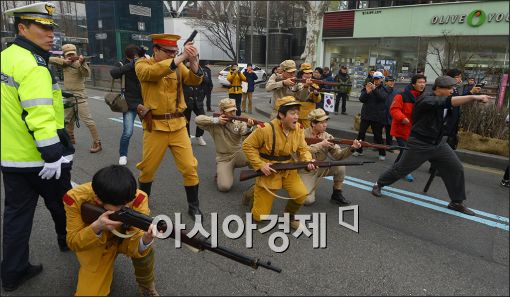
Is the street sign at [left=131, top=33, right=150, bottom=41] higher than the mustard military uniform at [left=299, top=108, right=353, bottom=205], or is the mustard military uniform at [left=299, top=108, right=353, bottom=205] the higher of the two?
the street sign at [left=131, top=33, right=150, bottom=41]

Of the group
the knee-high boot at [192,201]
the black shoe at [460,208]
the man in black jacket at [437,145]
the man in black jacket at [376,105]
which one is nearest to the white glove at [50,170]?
the knee-high boot at [192,201]

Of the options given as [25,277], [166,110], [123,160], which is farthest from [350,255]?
[123,160]

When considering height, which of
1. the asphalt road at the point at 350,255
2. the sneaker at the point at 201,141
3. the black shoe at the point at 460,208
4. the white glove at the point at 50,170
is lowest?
the asphalt road at the point at 350,255

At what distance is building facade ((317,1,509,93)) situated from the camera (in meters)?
13.8

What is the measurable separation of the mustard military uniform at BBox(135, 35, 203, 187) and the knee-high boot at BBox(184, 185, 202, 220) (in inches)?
2.5

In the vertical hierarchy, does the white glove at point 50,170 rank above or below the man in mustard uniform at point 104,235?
above

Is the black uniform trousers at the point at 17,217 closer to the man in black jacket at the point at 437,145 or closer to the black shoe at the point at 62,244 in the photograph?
the black shoe at the point at 62,244

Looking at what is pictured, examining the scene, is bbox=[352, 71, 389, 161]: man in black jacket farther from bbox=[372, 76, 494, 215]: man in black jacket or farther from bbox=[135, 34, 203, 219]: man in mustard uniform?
bbox=[135, 34, 203, 219]: man in mustard uniform

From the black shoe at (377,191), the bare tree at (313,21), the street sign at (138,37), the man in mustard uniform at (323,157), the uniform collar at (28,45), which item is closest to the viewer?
the uniform collar at (28,45)

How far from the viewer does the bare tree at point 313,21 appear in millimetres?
14925

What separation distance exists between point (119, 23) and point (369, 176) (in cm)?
1571

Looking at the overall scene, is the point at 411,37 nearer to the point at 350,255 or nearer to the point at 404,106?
the point at 404,106

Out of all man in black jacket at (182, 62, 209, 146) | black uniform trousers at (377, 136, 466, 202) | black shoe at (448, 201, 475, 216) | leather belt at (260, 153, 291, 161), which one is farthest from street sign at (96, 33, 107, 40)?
black shoe at (448, 201, 475, 216)

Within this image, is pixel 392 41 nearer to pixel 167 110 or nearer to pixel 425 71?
pixel 425 71
